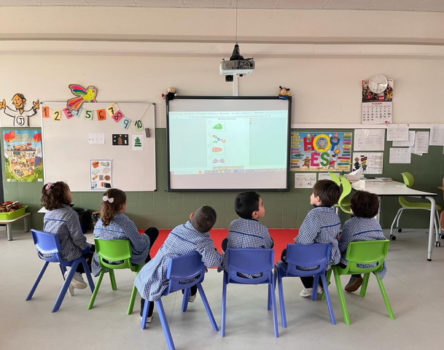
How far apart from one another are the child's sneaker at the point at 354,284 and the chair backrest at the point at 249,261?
1052mm

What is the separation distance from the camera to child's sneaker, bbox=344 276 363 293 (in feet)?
9.18

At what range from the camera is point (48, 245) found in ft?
8.19

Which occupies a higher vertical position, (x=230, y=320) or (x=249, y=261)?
(x=249, y=261)

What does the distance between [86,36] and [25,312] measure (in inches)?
136

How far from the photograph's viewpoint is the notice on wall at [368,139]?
461 centimetres

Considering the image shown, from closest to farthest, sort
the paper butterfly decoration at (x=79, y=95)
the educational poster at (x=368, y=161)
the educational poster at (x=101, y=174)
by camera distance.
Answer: the paper butterfly decoration at (x=79, y=95) < the educational poster at (x=101, y=174) < the educational poster at (x=368, y=161)

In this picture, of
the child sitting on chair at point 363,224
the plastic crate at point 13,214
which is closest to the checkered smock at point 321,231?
the child sitting on chair at point 363,224

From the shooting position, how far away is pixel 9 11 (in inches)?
168

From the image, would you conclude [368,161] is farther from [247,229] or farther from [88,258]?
[88,258]

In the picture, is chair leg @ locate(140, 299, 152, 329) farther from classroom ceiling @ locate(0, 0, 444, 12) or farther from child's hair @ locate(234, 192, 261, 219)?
classroom ceiling @ locate(0, 0, 444, 12)

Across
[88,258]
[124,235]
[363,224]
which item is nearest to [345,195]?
[363,224]

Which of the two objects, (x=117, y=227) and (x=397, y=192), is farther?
(x=397, y=192)

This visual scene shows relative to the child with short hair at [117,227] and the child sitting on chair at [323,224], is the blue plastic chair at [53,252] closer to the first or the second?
the child with short hair at [117,227]

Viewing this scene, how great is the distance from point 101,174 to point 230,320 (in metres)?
2.98
